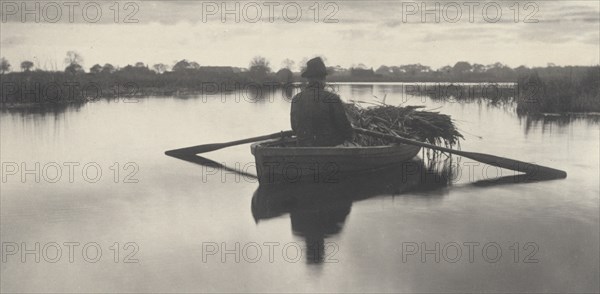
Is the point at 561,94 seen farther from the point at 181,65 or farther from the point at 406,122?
the point at 181,65

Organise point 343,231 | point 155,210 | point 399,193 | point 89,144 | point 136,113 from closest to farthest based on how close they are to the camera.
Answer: point 343,231
point 155,210
point 399,193
point 89,144
point 136,113

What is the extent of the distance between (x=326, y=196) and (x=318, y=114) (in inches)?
48.6

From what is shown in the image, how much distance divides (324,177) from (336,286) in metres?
4.51

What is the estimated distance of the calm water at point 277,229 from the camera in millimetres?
5676

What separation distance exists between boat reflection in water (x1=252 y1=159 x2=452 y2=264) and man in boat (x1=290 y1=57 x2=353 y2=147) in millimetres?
697

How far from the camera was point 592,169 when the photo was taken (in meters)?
12.2

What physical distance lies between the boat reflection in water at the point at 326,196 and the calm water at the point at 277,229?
40 millimetres

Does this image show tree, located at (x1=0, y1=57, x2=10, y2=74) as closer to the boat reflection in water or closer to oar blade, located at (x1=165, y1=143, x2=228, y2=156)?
oar blade, located at (x1=165, y1=143, x2=228, y2=156)

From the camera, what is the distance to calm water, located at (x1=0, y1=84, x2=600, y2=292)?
568cm

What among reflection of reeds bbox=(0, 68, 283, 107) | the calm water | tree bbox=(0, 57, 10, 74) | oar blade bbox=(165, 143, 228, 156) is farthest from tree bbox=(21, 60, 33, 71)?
oar blade bbox=(165, 143, 228, 156)

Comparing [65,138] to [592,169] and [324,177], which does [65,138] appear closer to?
[324,177]

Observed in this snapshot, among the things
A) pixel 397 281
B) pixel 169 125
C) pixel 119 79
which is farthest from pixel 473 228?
pixel 119 79

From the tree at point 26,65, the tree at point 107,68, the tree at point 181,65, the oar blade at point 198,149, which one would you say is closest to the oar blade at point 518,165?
the oar blade at point 198,149

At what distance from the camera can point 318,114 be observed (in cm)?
955
